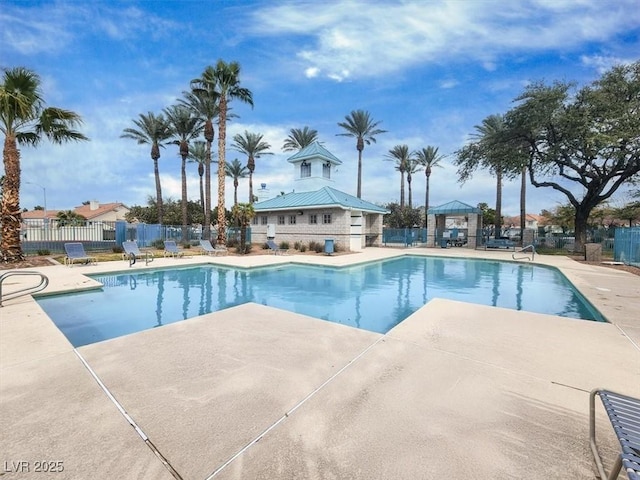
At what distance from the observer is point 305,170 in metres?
28.9

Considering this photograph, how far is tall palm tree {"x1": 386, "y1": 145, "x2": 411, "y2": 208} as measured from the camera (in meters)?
43.6

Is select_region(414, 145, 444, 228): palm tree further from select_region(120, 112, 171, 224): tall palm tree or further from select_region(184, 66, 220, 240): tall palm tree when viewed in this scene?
select_region(120, 112, 171, 224): tall palm tree

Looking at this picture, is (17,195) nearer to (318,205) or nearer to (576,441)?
(318,205)

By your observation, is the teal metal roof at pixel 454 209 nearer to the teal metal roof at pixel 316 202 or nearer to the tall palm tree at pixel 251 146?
the teal metal roof at pixel 316 202

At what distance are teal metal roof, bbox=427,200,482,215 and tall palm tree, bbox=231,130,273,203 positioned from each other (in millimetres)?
22913

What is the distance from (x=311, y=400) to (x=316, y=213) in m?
22.0

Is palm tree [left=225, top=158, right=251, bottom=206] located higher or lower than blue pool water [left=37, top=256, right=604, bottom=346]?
higher

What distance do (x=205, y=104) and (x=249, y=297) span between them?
73.4 feet

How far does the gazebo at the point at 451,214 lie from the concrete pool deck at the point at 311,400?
23.7m

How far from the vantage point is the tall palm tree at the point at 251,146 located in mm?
37875

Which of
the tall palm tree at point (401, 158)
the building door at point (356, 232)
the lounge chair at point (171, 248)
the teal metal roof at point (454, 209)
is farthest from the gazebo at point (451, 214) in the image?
the lounge chair at point (171, 248)

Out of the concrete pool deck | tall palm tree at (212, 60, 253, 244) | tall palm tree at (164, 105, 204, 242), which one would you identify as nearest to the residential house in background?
tall palm tree at (164, 105, 204, 242)

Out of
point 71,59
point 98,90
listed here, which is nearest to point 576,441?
point 71,59

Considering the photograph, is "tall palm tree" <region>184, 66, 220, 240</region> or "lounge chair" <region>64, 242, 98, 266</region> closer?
"lounge chair" <region>64, 242, 98, 266</region>
